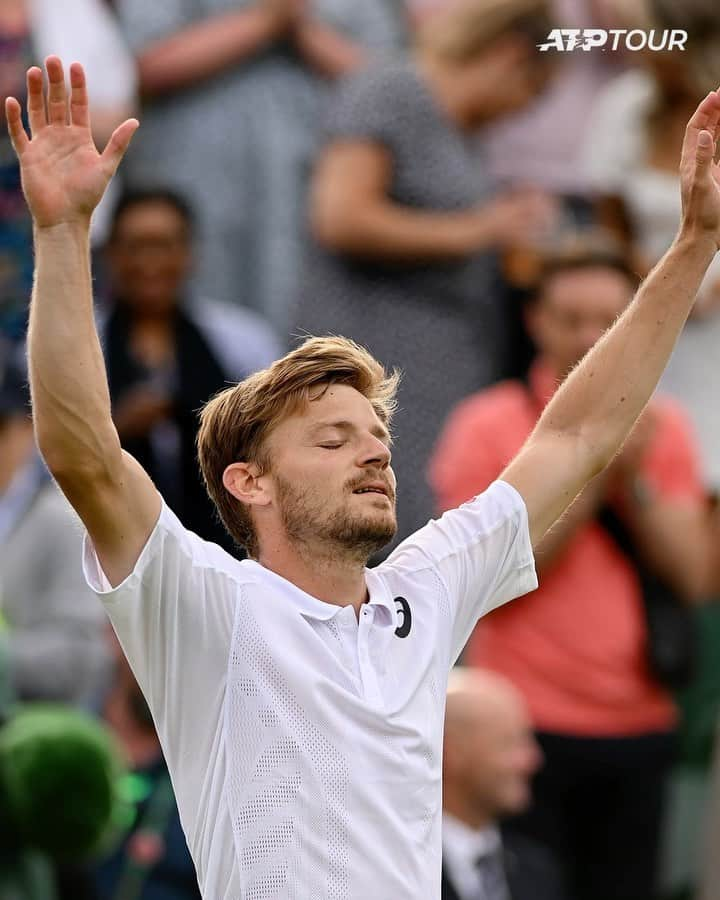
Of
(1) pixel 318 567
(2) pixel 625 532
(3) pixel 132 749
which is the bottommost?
(3) pixel 132 749

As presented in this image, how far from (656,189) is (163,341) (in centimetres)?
182

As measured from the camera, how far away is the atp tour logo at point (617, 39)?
4.07 metres

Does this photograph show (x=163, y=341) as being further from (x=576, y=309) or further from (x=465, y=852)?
(x=465, y=852)

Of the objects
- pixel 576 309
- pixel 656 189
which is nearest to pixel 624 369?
pixel 576 309

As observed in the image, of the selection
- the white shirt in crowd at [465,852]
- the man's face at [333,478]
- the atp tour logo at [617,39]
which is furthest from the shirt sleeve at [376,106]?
the man's face at [333,478]

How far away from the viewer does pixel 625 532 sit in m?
6.20

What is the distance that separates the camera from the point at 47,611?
628 cm

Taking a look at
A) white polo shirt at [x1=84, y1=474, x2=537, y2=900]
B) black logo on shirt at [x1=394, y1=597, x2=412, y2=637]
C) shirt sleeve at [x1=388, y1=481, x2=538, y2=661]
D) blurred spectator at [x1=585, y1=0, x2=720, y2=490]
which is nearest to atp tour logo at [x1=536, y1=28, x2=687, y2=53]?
blurred spectator at [x1=585, y1=0, x2=720, y2=490]

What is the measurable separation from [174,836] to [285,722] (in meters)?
3.17

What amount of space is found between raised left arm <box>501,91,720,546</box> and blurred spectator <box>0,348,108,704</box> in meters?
2.90

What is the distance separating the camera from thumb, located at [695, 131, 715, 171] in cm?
353

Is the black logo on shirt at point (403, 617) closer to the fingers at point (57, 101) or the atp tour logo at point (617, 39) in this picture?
the fingers at point (57, 101)

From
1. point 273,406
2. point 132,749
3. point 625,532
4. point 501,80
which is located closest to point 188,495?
point 132,749

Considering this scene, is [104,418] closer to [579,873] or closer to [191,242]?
[579,873]
